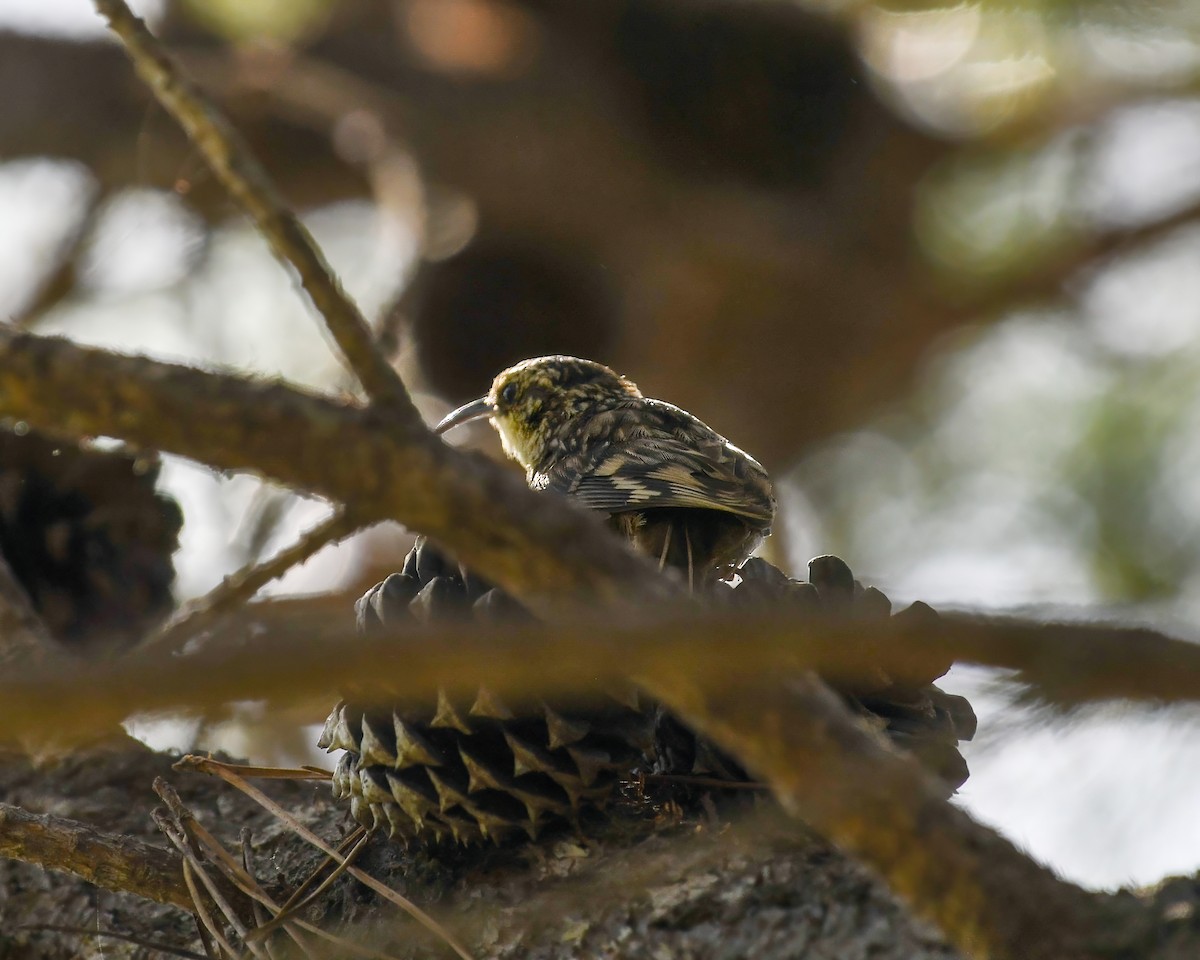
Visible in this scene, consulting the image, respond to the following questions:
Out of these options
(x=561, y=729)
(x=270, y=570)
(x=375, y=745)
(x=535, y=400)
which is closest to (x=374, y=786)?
(x=375, y=745)

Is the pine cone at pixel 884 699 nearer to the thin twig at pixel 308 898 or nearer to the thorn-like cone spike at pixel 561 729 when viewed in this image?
the thorn-like cone spike at pixel 561 729

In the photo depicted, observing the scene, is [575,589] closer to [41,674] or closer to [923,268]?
[41,674]

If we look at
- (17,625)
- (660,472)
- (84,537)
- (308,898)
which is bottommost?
(308,898)

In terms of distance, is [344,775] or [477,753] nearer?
[477,753]

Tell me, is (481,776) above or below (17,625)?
below

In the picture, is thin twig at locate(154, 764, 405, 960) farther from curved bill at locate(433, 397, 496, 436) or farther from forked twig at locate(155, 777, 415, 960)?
curved bill at locate(433, 397, 496, 436)

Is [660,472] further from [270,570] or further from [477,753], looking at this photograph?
[270,570]

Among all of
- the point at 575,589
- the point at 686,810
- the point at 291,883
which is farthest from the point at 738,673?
the point at 291,883

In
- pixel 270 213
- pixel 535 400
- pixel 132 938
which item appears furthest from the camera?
pixel 535 400
